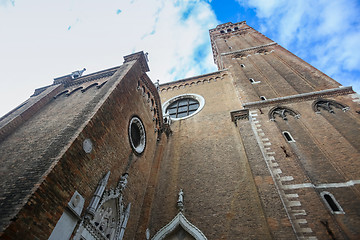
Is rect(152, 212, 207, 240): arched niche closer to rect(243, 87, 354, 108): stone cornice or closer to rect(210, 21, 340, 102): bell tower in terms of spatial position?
rect(243, 87, 354, 108): stone cornice

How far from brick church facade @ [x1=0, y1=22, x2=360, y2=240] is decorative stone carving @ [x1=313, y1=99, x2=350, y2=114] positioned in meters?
0.05

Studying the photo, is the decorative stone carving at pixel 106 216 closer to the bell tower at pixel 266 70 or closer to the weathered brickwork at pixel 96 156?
the weathered brickwork at pixel 96 156

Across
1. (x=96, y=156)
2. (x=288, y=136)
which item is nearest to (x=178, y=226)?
(x=96, y=156)

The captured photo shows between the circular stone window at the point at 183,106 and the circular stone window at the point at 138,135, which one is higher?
the circular stone window at the point at 183,106

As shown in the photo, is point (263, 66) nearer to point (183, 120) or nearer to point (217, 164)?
point (183, 120)

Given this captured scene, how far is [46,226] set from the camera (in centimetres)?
368

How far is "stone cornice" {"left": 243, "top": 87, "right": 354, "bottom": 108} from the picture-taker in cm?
1100

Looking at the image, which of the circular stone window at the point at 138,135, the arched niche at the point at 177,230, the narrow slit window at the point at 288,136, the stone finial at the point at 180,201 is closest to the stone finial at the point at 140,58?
the circular stone window at the point at 138,135

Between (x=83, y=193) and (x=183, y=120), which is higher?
(x=183, y=120)

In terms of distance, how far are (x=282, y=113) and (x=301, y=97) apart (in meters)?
1.75

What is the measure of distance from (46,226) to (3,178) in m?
2.17

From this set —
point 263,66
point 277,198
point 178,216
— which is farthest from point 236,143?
point 263,66

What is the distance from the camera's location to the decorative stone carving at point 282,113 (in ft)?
35.3

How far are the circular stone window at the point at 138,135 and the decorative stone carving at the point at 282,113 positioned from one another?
6711 mm
